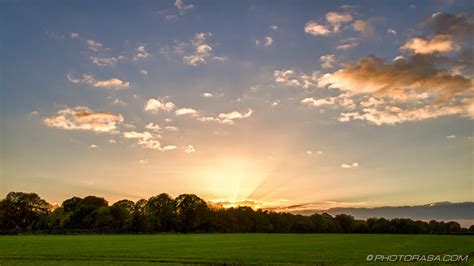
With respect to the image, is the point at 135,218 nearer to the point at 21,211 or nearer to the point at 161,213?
the point at 161,213

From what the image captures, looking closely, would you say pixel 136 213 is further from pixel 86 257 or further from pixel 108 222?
pixel 86 257

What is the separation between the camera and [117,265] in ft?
132

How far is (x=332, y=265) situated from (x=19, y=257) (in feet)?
116

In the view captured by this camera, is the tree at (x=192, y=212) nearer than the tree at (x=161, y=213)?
No

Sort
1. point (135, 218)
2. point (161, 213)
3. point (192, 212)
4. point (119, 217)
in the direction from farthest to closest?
point (192, 212)
point (119, 217)
point (161, 213)
point (135, 218)

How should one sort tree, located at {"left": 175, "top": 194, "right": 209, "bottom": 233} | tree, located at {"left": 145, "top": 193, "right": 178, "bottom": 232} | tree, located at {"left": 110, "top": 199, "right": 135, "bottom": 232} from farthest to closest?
tree, located at {"left": 175, "top": 194, "right": 209, "bottom": 233}, tree, located at {"left": 145, "top": 193, "right": 178, "bottom": 232}, tree, located at {"left": 110, "top": 199, "right": 135, "bottom": 232}

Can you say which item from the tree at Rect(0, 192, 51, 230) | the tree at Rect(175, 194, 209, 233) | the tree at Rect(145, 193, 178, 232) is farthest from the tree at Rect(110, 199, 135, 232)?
the tree at Rect(0, 192, 51, 230)

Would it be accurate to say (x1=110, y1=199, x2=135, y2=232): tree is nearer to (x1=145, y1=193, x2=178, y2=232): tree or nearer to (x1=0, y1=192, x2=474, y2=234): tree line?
(x1=0, y1=192, x2=474, y2=234): tree line

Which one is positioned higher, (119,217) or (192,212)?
(192,212)

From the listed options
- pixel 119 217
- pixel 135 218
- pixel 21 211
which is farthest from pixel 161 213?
pixel 21 211

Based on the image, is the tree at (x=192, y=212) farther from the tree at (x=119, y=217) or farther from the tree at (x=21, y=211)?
the tree at (x=21, y=211)

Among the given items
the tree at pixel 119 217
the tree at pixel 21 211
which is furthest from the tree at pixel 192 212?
the tree at pixel 21 211

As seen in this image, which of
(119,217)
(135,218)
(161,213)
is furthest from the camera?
(119,217)

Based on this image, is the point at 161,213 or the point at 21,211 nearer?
the point at 21,211
